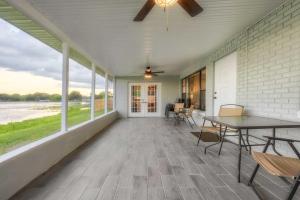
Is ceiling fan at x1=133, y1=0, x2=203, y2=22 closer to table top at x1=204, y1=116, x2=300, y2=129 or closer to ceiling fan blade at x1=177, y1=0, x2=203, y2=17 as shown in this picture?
ceiling fan blade at x1=177, y1=0, x2=203, y2=17

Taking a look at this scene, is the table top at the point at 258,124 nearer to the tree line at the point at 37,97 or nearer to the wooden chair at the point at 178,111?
the tree line at the point at 37,97

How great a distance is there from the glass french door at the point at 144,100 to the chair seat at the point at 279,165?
324 inches

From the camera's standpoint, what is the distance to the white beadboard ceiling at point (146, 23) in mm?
2518

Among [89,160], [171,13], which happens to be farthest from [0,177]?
[171,13]

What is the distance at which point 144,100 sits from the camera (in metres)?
10.1

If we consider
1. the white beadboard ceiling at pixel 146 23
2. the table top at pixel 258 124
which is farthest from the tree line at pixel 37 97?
the table top at pixel 258 124

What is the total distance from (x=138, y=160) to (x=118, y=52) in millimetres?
3104

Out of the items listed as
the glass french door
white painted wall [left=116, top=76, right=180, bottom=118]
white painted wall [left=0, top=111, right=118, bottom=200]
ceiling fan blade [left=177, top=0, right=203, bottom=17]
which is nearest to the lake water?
white painted wall [left=0, top=111, right=118, bottom=200]

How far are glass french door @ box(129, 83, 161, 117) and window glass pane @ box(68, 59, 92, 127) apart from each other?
450cm

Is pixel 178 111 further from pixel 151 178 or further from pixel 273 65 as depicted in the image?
pixel 151 178

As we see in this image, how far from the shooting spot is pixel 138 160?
3.00 metres

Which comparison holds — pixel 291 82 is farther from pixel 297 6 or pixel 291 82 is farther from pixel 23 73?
pixel 23 73

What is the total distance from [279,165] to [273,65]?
1829mm

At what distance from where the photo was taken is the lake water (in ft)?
7.08
